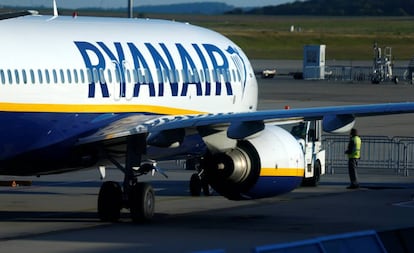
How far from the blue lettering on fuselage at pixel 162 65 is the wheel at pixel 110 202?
1.87 m

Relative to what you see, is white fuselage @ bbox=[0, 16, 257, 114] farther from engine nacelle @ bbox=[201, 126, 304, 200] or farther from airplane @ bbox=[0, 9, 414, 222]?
engine nacelle @ bbox=[201, 126, 304, 200]

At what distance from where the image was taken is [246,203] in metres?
30.6

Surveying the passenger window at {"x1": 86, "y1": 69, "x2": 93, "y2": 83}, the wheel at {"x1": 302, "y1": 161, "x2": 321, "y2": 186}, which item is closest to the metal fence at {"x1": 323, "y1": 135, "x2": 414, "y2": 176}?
the wheel at {"x1": 302, "y1": 161, "x2": 321, "y2": 186}

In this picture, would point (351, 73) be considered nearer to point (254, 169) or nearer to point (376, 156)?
point (376, 156)

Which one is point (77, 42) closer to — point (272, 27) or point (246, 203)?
point (246, 203)

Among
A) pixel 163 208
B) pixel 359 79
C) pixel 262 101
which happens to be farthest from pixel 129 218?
pixel 359 79

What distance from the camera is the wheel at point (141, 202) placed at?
2609 centimetres

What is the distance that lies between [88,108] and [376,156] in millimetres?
18956

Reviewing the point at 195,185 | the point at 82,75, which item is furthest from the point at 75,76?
the point at 195,185

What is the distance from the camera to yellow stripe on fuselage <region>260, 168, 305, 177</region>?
26.4 m

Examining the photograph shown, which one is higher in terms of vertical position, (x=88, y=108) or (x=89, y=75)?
(x=89, y=75)

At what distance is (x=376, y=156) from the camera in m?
43.3

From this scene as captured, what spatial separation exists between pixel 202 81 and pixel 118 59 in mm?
3353

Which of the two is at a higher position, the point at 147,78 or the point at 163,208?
the point at 147,78
